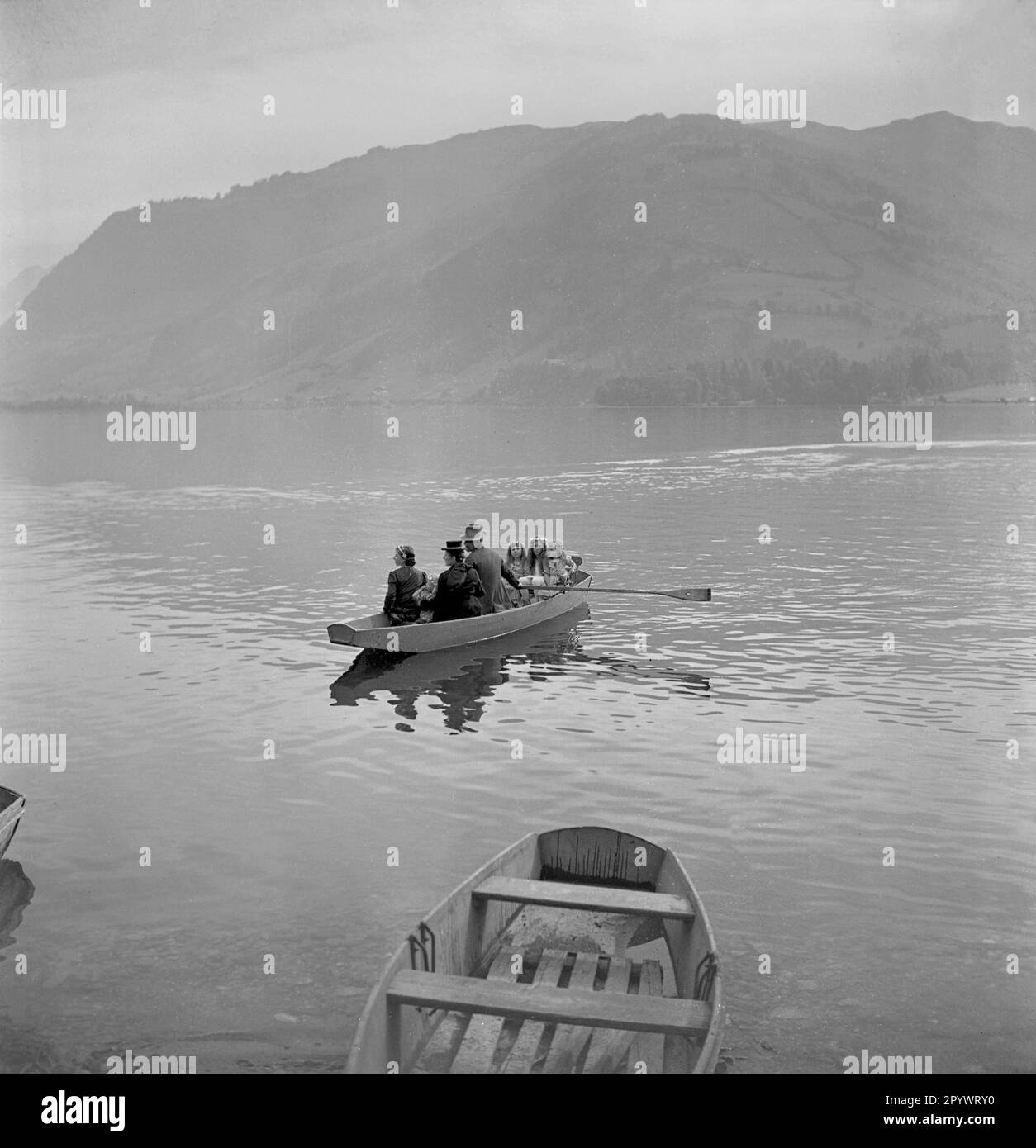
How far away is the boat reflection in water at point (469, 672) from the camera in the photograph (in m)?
23.8

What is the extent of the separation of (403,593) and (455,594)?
3.73 ft

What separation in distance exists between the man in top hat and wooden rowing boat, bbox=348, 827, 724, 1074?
569 inches

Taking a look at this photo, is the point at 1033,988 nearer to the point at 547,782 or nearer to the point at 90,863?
the point at 547,782

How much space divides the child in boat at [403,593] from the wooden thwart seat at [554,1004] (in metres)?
17.2

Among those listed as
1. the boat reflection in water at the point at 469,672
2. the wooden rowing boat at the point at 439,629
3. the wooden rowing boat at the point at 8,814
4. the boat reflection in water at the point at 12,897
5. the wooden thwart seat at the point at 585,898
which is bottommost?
the boat reflection in water at the point at 12,897

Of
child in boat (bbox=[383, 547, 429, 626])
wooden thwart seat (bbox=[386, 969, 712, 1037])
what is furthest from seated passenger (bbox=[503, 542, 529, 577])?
wooden thwart seat (bbox=[386, 969, 712, 1037])

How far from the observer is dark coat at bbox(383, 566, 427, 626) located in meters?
27.0

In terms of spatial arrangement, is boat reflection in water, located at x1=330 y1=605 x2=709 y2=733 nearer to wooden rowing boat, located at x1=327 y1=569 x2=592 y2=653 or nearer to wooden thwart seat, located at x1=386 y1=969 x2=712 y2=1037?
wooden rowing boat, located at x1=327 y1=569 x2=592 y2=653

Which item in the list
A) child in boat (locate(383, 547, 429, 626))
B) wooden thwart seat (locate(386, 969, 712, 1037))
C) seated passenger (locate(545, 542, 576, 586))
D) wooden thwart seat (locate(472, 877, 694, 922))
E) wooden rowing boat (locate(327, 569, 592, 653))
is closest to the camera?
wooden thwart seat (locate(386, 969, 712, 1037))

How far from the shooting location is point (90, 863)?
51.4 feet

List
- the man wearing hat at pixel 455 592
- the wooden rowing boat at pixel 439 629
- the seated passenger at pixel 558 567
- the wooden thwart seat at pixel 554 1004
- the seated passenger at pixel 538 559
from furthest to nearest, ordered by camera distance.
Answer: the seated passenger at pixel 538 559 → the seated passenger at pixel 558 567 → the man wearing hat at pixel 455 592 → the wooden rowing boat at pixel 439 629 → the wooden thwart seat at pixel 554 1004

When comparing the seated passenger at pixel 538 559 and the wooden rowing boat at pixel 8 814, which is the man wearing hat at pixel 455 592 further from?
the wooden rowing boat at pixel 8 814

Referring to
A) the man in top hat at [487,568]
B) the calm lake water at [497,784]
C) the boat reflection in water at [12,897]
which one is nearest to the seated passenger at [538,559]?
the calm lake water at [497,784]
